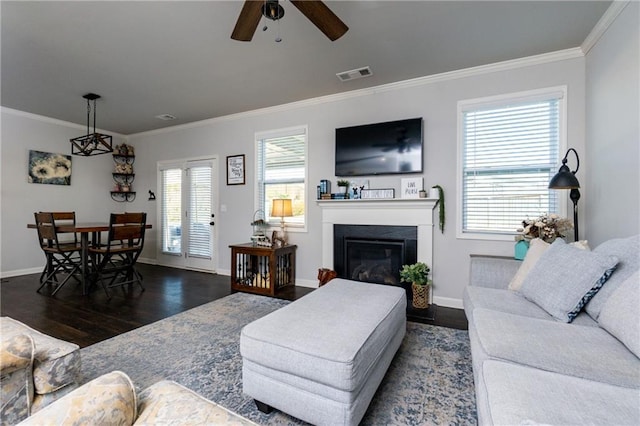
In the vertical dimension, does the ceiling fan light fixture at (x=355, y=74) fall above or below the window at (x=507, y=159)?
above

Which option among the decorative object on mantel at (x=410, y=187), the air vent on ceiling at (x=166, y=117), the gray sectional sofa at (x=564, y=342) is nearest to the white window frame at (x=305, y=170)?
the decorative object on mantel at (x=410, y=187)

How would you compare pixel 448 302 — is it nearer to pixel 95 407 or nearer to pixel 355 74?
pixel 355 74

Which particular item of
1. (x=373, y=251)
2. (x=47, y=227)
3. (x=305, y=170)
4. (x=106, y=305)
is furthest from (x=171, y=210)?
(x=373, y=251)

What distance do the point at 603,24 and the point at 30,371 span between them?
14.1 feet

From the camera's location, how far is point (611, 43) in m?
2.30

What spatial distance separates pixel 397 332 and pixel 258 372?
0.98 m

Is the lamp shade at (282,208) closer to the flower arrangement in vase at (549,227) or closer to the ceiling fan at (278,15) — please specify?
the ceiling fan at (278,15)

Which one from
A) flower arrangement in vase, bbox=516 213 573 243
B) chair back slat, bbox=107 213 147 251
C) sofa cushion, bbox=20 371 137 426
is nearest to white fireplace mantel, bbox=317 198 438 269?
flower arrangement in vase, bbox=516 213 573 243

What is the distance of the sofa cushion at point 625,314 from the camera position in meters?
1.19

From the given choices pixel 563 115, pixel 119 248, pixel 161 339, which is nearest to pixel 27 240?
pixel 119 248

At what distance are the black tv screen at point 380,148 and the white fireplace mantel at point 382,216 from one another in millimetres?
393

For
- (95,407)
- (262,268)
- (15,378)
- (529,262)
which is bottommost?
(262,268)

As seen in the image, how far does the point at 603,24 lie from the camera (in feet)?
7.70

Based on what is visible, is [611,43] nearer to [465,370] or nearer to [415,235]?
[415,235]
